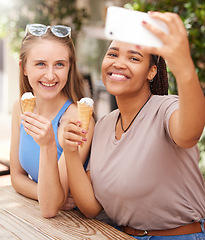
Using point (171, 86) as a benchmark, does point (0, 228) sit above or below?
below

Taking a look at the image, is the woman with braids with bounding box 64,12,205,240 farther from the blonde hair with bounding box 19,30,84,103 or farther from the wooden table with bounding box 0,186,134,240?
the blonde hair with bounding box 19,30,84,103

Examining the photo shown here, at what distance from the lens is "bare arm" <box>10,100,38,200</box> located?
1883mm

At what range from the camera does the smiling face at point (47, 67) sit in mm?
1794

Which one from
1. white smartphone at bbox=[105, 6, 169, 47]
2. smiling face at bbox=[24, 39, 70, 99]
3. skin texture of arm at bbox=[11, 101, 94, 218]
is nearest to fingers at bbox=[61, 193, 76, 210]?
skin texture of arm at bbox=[11, 101, 94, 218]

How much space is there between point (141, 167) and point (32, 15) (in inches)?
272

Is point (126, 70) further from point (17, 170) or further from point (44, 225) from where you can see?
point (17, 170)

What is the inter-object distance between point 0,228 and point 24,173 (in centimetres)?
58

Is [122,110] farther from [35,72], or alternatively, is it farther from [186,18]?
[186,18]

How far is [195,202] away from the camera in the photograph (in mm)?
1552

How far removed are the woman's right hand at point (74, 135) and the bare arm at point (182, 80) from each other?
418 millimetres

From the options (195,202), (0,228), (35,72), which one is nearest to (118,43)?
(35,72)

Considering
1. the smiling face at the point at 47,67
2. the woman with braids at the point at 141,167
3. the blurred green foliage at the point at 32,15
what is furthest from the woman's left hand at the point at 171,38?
the blurred green foliage at the point at 32,15

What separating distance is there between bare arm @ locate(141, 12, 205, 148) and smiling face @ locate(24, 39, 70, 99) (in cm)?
76

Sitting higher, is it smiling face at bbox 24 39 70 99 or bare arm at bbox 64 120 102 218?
smiling face at bbox 24 39 70 99
